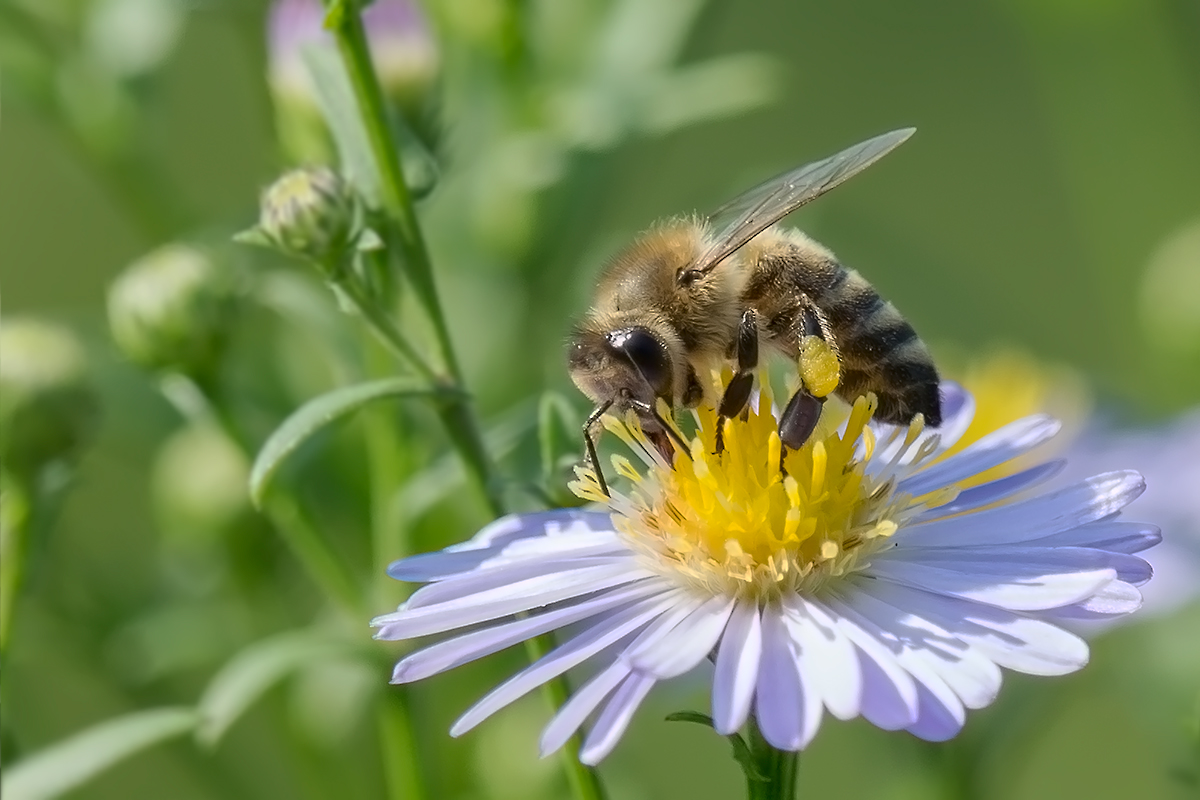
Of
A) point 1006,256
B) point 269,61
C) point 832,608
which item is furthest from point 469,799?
point 1006,256

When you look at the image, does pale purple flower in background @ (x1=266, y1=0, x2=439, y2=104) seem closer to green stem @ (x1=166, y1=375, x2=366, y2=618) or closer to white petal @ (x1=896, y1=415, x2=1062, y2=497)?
green stem @ (x1=166, y1=375, x2=366, y2=618)

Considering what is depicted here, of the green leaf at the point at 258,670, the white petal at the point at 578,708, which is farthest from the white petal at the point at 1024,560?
the green leaf at the point at 258,670

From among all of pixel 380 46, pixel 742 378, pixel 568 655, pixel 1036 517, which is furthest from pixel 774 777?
pixel 380 46

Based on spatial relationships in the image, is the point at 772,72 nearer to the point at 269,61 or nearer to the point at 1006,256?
the point at 269,61

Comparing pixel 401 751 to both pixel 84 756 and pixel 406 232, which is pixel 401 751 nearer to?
pixel 84 756

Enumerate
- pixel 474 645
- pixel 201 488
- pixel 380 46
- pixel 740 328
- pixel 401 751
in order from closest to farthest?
pixel 474 645 → pixel 401 751 → pixel 740 328 → pixel 380 46 → pixel 201 488

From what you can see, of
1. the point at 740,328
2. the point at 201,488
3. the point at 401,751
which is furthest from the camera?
the point at 201,488
